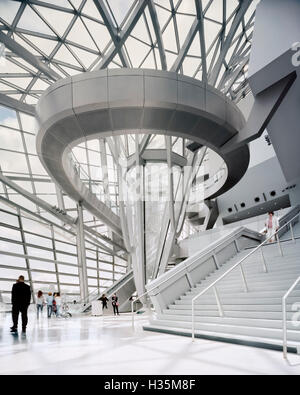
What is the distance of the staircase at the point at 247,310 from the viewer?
19.1ft

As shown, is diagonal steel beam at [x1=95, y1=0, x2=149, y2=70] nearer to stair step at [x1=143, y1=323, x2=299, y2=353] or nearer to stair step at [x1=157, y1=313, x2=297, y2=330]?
stair step at [x1=157, y1=313, x2=297, y2=330]

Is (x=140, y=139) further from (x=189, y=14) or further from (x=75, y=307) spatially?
(x=75, y=307)

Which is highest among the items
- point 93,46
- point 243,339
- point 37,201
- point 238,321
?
point 93,46

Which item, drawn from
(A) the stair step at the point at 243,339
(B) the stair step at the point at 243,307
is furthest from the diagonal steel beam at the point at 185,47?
(A) the stair step at the point at 243,339

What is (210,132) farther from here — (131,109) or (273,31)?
(273,31)

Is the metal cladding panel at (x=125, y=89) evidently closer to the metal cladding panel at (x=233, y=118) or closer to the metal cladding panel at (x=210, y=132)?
the metal cladding panel at (x=210, y=132)

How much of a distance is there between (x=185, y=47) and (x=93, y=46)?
5258 mm

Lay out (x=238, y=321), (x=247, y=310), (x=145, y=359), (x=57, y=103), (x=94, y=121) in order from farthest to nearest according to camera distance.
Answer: (x=94, y=121) < (x=57, y=103) < (x=247, y=310) < (x=238, y=321) < (x=145, y=359)

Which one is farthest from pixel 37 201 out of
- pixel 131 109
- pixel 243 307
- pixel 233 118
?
pixel 243 307

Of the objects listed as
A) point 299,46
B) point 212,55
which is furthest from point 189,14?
point 299,46

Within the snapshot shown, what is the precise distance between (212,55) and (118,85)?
12.9 meters

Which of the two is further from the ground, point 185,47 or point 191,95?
point 185,47

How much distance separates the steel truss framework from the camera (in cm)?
1441

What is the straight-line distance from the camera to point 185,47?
1566 centimetres
